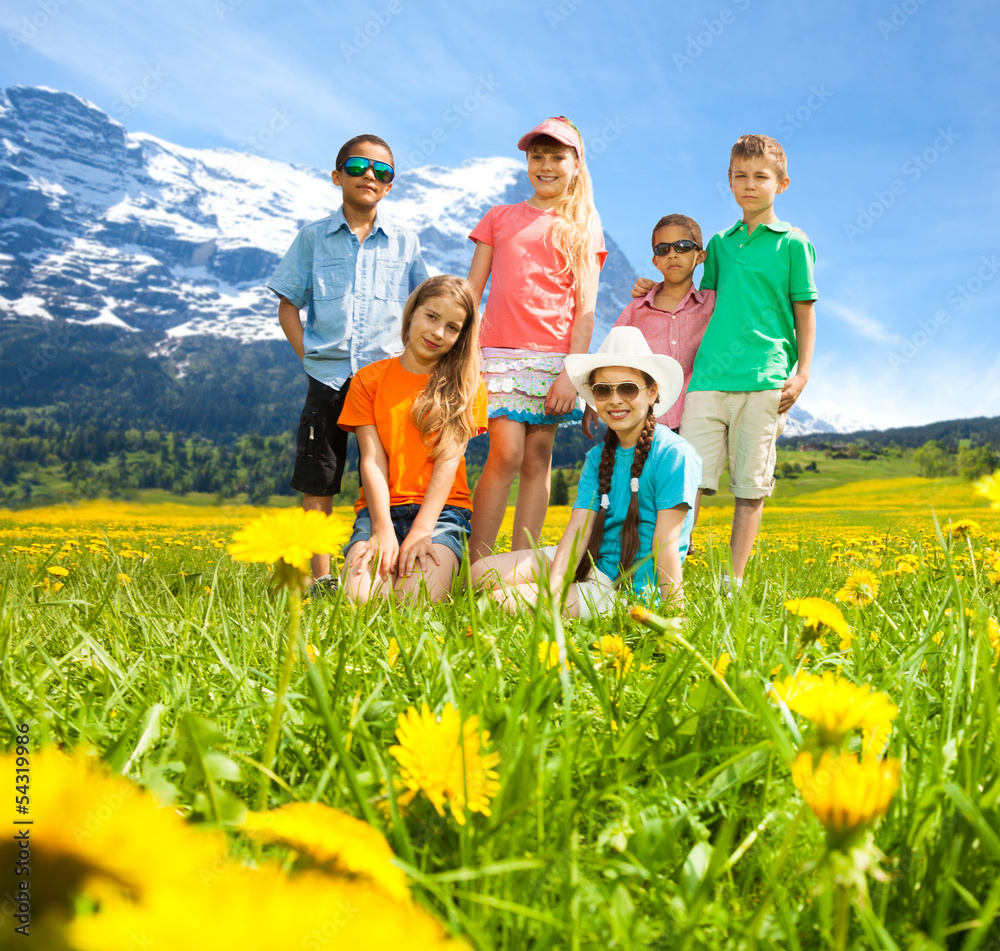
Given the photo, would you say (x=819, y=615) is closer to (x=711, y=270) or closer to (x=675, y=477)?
(x=675, y=477)

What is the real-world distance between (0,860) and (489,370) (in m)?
4.12

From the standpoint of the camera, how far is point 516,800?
0.97 metres

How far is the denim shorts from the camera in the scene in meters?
3.91

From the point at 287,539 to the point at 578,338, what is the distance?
3718 millimetres

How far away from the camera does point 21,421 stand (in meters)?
199

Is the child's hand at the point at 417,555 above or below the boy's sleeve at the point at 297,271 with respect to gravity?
below

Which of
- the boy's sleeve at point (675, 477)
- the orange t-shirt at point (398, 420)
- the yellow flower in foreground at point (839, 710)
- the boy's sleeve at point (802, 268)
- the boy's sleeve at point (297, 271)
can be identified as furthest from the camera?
the boy's sleeve at point (297, 271)

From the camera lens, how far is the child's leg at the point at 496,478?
4352 millimetres

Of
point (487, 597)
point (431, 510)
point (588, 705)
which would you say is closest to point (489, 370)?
point (431, 510)

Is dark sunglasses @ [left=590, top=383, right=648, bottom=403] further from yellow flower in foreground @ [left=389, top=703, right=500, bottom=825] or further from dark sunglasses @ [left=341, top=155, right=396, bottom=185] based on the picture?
yellow flower in foreground @ [left=389, top=703, right=500, bottom=825]

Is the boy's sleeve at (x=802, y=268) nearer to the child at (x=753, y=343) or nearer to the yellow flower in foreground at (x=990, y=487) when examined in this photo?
the child at (x=753, y=343)

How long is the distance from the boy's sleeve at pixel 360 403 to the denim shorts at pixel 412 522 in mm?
572

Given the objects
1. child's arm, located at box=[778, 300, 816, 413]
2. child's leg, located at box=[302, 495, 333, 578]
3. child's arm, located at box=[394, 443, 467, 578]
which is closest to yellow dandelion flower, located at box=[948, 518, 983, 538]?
child's arm, located at box=[778, 300, 816, 413]

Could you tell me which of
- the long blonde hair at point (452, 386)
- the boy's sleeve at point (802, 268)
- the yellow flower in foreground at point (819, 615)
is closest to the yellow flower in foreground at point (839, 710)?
the yellow flower in foreground at point (819, 615)
